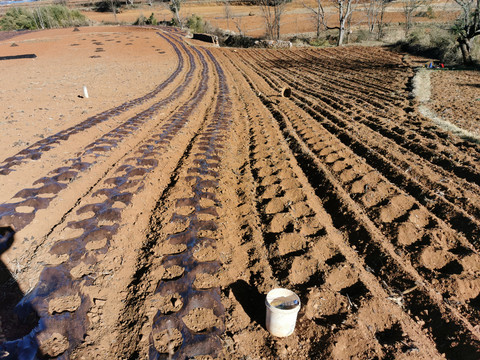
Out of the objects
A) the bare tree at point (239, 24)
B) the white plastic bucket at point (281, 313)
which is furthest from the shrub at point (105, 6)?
the white plastic bucket at point (281, 313)

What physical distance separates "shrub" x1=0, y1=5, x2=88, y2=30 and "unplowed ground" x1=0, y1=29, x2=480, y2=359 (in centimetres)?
3792

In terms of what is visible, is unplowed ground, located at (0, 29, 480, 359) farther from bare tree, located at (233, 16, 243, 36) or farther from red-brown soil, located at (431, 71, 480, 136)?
bare tree, located at (233, 16, 243, 36)

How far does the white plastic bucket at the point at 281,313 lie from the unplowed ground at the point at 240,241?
0.11m

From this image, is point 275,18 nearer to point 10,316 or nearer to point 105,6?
point 10,316

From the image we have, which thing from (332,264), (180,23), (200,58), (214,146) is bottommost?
(332,264)

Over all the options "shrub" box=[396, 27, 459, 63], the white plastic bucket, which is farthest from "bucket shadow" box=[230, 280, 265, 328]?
"shrub" box=[396, 27, 459, 63]

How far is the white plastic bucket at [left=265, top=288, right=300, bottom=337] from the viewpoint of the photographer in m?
1.89

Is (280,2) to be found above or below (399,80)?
above

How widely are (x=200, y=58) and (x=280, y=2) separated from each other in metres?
17.6

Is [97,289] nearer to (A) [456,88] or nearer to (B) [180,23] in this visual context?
(A) [456,88]

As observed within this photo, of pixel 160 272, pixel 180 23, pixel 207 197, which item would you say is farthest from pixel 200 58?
pixel 180 23

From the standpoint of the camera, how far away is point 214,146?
17.6 feet

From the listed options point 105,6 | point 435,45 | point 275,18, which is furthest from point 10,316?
point 105,6

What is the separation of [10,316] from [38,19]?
4369 centimetres
